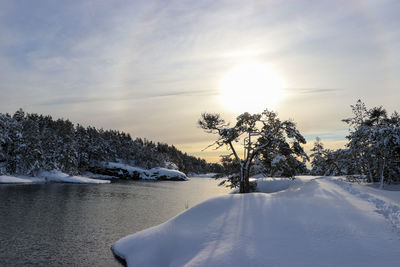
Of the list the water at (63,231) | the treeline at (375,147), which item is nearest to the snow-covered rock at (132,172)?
the water at (63,231)

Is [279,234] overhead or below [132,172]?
overhead

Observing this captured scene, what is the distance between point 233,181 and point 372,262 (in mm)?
19139

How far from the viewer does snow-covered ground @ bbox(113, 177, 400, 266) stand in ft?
26.7

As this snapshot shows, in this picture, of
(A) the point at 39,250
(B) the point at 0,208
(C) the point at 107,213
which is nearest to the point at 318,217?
(A) the point at 39,250

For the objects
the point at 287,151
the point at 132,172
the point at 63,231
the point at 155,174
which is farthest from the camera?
the point at 155,174

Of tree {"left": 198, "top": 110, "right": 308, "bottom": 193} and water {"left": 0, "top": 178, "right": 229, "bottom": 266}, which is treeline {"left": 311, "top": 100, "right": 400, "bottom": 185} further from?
water {"left": 0, "top": 178, "right": 229, "bottom": 266}

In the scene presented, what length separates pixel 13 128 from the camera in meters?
67.3

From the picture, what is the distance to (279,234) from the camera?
986 centimetres

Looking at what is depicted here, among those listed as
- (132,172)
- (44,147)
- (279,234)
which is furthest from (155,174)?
(279,234)

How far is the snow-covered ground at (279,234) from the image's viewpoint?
26.7ft

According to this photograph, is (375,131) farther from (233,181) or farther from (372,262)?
(372,262)

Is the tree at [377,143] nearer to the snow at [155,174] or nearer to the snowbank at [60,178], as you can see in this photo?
the snowbank at [60,178]

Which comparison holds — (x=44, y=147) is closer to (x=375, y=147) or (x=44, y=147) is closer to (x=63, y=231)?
(x=63, y=231)

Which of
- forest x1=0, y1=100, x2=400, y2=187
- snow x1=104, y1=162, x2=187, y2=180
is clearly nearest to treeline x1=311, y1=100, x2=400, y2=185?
forest x1=0, y1=100, x2=400, y2=187
